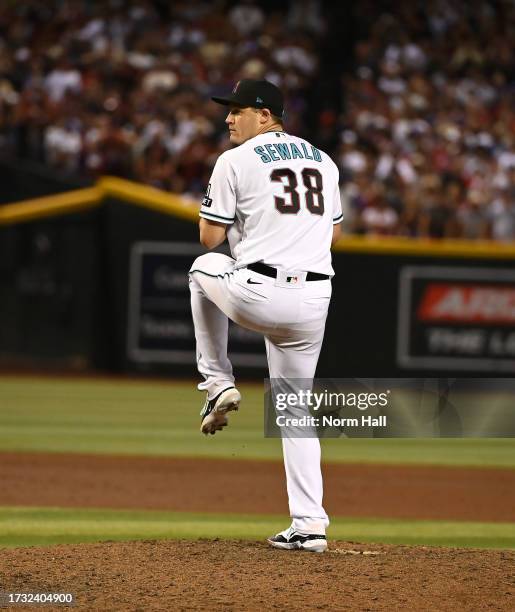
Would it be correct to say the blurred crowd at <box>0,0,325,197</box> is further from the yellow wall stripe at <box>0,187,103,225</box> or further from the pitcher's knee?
the pitcher's knee

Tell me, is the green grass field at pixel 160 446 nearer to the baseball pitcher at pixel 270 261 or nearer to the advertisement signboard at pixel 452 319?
the baseball pitcher at pixel 270 261

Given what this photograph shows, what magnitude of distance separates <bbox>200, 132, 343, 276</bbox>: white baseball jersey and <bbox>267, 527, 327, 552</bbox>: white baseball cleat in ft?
3.88

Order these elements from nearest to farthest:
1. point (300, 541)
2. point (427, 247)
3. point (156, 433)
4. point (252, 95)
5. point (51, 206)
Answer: point (252, 95), point (300, 541), point (156, 433), point (427, 247), point (51, 206)

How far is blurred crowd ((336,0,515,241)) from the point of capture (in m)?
15.0

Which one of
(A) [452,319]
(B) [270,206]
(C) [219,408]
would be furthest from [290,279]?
(A) [452,319]

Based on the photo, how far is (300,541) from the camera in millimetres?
5371

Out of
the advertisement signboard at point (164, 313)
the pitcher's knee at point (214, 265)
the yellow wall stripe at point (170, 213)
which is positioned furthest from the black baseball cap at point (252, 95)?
the advertisement signboard at point (164, 313)

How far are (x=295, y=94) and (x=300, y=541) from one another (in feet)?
45.2

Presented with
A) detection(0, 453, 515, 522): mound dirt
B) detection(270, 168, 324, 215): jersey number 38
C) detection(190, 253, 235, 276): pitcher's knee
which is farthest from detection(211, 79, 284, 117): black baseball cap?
detection(0, 453, 515, 522): mound dirt

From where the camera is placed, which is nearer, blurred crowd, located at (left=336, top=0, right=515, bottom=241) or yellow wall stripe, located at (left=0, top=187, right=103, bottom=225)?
blurred crowd, located at (left=336, top=0, right=515, bottom=241)

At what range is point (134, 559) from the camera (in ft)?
17.0

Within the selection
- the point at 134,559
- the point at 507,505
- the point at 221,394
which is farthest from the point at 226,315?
the point at 507,505

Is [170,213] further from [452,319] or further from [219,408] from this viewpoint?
[219,408]

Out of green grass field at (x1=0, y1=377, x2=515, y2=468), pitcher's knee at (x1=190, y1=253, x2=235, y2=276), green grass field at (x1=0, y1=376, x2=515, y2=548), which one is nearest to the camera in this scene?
pitcher's knee at (x1=190, y1=253, x2=235, y2=276)
